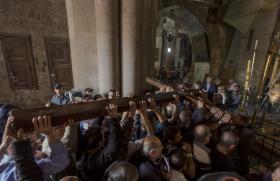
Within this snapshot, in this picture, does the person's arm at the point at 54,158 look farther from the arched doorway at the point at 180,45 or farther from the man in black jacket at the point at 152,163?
the arched doorway at the point at 180,45

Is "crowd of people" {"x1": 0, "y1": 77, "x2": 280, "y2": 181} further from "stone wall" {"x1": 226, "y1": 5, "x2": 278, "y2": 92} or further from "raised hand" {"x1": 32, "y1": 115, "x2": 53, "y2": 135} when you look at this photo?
"stone wall" {"x1": 226, "y1": 5, "x2": 278, "y2": 92}

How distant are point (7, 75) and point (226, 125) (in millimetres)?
6950

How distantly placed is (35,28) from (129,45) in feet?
13.4

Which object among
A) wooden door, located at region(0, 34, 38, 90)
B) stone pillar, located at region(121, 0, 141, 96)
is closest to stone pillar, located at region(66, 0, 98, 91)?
stone pillar, located at region(121, 0, 141, 96)

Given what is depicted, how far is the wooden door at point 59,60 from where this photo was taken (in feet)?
20.7

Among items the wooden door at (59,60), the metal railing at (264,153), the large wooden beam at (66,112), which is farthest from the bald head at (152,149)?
the wooden door at (59,60)

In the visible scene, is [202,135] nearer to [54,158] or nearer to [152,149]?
[152,149]

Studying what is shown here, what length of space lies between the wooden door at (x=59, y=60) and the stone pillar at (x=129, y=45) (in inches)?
133

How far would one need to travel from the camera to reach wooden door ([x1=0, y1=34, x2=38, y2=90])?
5.69 metres

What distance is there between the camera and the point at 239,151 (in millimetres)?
2496

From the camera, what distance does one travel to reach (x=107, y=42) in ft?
13.1

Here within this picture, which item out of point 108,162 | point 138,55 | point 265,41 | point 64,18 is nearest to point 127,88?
point 138,55

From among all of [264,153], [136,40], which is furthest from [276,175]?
[136,40]

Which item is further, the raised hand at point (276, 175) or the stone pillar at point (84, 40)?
the stone pillar at point (84, 40)
